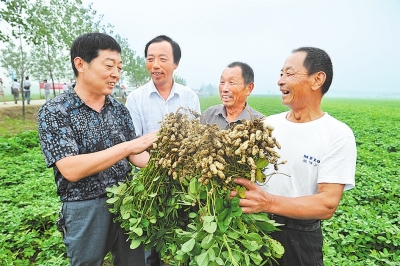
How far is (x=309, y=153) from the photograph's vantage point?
5.34ft

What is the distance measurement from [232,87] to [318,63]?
3.35ft

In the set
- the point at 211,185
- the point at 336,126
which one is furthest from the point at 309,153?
the point at 211,185

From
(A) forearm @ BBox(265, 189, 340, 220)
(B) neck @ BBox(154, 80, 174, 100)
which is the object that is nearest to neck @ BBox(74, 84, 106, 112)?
(B) neck @ BBox(154, 80, 174, 100)

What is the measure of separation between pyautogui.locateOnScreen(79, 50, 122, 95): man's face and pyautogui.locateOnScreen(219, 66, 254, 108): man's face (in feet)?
3.52

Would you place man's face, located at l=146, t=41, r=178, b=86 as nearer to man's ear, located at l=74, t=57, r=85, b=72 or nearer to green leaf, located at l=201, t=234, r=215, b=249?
man's ear, located at l=74, t=57, r=85, b=72

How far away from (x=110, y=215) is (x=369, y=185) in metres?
4.56

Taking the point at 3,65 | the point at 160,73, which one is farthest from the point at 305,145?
the point at 3,65

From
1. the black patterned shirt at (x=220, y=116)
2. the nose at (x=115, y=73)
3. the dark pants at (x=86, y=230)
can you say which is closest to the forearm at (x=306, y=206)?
the dark pants at (x=86, y=230)

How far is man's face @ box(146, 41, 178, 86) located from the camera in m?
2.71

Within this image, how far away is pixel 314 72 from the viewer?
1684mm

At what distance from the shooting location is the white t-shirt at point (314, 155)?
152 centimetres

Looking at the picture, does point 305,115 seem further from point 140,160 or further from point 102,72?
point 102,72

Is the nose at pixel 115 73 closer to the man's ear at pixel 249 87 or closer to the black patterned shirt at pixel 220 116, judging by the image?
the black patterned shirt at pixel 220 116

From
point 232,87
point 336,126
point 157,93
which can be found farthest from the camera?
point 157,93
